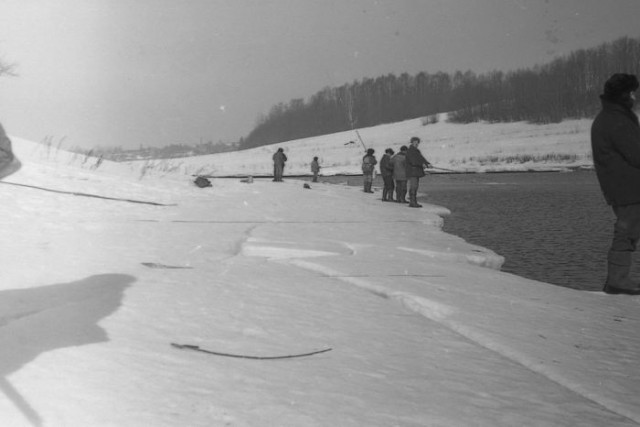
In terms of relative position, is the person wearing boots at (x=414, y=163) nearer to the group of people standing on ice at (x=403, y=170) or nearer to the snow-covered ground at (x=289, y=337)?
the group of people standing on ice at (x=403, y=170)

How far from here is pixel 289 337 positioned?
103 inches

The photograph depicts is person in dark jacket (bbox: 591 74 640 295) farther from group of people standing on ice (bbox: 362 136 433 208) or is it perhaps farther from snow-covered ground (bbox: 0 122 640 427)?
group of people standing on ice (bbox: 362 136 433 208)

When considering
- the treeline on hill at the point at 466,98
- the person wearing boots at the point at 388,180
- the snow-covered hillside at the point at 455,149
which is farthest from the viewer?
the treeline on hill at the point at 466,98

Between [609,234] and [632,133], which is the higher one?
[632,133]

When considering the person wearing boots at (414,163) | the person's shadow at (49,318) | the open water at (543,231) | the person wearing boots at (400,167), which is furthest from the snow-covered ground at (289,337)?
the person wearing boots at (400,167)

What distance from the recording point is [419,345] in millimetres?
2621

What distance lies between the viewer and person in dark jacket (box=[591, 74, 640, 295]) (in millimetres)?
4418

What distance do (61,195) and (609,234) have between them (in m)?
8.54

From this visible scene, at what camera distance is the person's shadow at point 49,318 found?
6.61 ft

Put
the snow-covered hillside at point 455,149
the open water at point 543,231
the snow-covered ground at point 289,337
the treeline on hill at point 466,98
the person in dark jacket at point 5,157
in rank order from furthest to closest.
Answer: the treeline on hill at point 466,98
the snow-covered hillside at point 455,149
the person in dark jacket at point 5,157
the open water at point 543,231
the snow-covered ground at point 289,337

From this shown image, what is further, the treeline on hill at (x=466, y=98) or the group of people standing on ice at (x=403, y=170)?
the treeline on hill at (x=466, y=98)

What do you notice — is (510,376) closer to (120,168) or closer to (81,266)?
(81,266)

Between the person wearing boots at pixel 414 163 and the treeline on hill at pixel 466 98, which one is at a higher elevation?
the treeline on hill at pixel 466 98

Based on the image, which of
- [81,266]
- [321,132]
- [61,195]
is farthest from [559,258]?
[321,132]
